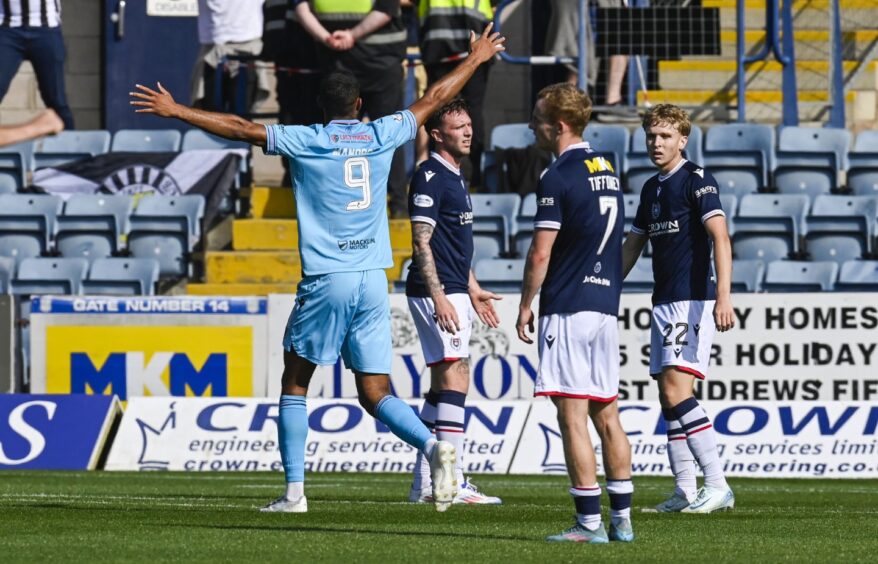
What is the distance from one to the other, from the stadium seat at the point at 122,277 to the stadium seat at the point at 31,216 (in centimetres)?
115

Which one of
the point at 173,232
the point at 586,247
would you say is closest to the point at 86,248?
the point at 173,232

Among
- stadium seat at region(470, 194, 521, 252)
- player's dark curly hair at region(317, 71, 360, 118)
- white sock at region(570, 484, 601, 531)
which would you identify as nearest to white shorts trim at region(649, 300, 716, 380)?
player's dark curly hair at region(317, 71, 360, 118)

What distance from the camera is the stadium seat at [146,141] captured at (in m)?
19.5

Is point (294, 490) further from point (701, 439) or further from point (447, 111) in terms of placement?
point (447, 111)

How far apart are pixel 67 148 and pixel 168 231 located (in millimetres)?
2754

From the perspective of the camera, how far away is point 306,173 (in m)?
8.79

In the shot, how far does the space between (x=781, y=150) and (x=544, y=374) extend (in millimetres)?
10973

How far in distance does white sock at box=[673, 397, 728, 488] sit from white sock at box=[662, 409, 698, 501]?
0.19 feet

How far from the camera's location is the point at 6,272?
56.1 ft

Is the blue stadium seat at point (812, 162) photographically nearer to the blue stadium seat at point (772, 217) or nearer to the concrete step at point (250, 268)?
the blue stadium seat at point (772, 217)

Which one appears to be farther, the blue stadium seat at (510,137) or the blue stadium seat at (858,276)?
the blue stadium seat at (510,137)

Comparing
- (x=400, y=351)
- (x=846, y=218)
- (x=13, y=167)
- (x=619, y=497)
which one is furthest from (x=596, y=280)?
(x=13, y=167)

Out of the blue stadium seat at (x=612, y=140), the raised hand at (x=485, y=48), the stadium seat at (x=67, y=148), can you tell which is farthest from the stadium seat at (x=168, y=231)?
the raised hand at (x=485, y=48)

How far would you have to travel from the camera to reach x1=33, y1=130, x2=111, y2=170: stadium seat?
19609 millimetres
